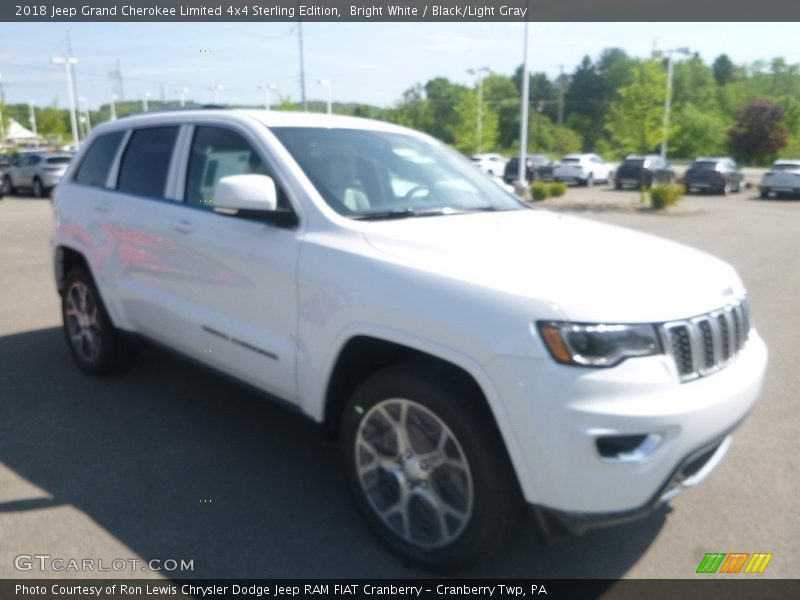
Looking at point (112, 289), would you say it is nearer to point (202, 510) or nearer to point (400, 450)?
point (202, 510)

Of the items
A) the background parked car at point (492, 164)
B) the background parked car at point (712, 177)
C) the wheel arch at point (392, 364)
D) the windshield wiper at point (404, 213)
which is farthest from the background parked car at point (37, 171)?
the background parked car at point (712, 177)

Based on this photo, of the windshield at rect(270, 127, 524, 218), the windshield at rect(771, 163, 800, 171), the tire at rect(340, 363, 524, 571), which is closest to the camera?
the tire at rect(340, 363, 524, 571)

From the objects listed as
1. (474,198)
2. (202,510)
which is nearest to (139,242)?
(202,510)

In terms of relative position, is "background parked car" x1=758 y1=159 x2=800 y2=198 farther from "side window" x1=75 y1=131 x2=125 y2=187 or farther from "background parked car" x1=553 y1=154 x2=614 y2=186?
"side window" x1=75 y1=131 x2=125 y2=187

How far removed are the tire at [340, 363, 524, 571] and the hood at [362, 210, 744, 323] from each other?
49 cm

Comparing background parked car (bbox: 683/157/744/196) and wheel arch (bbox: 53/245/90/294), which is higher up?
wheel arch (bbox: 53/245/90/294)

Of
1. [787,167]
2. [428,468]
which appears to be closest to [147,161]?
[428,468]

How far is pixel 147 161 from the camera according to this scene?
4.65 meters

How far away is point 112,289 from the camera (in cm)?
481

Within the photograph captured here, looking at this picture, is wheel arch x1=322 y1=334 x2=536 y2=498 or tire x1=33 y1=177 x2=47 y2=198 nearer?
wheel arch x1=322 y1=334 x2=536 y2=498

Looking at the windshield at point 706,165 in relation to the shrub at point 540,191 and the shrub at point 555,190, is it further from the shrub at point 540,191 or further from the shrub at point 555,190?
the shrub at point 540,191

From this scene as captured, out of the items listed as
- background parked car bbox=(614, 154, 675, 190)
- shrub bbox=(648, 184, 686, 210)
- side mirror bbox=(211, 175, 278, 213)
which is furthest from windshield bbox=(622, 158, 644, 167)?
side mirror bbox=(211, 175, 278, 213)

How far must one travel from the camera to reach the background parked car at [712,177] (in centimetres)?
2944

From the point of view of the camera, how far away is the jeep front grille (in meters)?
2.57
